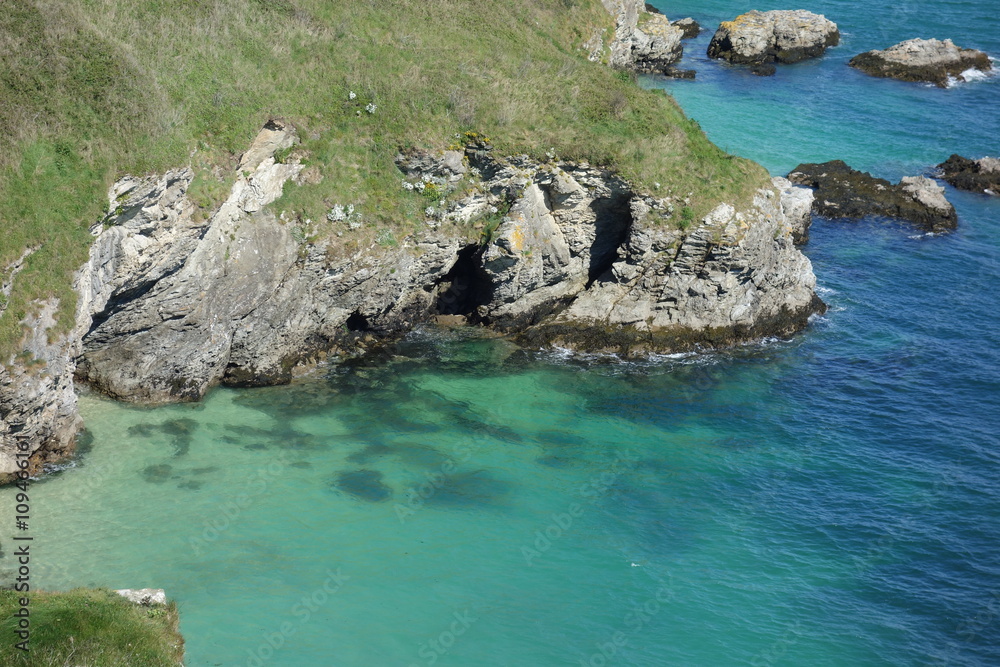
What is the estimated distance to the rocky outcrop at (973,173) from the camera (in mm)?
52188

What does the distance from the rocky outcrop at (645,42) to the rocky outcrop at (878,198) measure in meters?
16.8

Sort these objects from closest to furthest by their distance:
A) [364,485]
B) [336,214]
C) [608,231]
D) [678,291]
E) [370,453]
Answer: [364,485] → [370,453] → [336,214] → [678,291] → [608,231]

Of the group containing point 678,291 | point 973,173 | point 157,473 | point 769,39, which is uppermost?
point 769,39

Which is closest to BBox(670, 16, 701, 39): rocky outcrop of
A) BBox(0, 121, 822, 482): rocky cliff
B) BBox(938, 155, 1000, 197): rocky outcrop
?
BBox(938, 155, 1000, 197): rocky outcrop

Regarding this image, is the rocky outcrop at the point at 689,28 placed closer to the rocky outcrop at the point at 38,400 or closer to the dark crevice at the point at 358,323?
the dark crevice at the point at 358,323

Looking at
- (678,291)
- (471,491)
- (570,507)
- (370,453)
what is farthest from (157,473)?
Result: (678,291)

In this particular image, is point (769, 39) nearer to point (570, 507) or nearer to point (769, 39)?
point (769, 39)

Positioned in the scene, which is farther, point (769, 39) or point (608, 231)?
point (769, 39)

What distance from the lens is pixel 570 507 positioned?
89.5ft

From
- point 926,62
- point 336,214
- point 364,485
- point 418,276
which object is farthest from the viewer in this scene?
point 926,62

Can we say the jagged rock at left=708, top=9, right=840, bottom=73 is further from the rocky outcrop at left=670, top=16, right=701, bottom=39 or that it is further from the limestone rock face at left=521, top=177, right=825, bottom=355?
the limestone rock face at left=521, top=177, right=825, bottom=355

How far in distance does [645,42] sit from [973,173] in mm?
24897

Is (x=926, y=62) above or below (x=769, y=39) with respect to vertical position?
below

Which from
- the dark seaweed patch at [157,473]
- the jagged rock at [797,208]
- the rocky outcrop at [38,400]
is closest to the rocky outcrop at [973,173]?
the jagged rock at [797,208]
